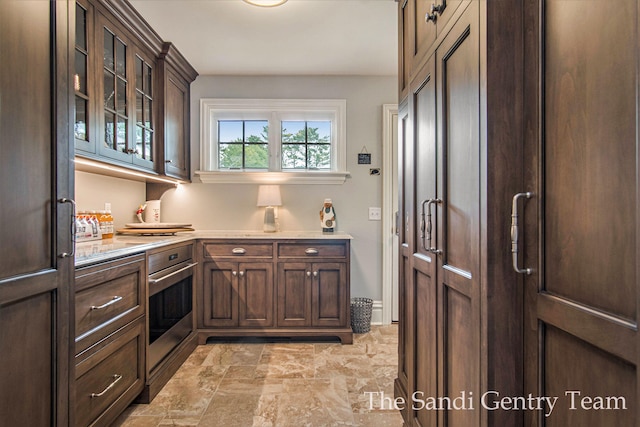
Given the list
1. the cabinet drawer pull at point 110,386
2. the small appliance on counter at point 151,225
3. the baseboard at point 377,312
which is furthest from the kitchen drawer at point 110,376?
the baseboard at point 377,312

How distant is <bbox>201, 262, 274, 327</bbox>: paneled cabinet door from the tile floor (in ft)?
0.68

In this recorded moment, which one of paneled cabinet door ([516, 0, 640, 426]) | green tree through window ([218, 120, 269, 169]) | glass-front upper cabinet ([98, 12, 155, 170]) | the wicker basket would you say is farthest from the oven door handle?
paneled cabinet door ([516, 0, 640, 426])

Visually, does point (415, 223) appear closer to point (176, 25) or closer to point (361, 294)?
point (361, 294)

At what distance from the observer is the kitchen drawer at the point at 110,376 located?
148 cm

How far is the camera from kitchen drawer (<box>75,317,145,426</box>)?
4.85ft

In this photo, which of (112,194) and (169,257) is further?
(112,194)

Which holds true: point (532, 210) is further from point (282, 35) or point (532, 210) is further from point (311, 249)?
point (282, 35)

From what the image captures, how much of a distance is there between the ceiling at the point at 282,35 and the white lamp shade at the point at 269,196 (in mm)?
1092

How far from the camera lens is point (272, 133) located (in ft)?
11.2

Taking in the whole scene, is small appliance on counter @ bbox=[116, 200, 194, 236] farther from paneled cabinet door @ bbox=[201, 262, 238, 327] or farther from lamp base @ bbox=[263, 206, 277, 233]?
lamp base @ bbox=[263, 206, 277, 233]

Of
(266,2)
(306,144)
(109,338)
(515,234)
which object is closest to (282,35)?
(266,2)

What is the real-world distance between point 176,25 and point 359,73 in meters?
1.62

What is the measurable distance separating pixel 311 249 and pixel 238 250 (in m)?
0.60

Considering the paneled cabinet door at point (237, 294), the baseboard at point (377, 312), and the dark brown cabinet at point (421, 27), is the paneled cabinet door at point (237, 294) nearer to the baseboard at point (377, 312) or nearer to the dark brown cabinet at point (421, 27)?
the baseboard at point (377, 312)
